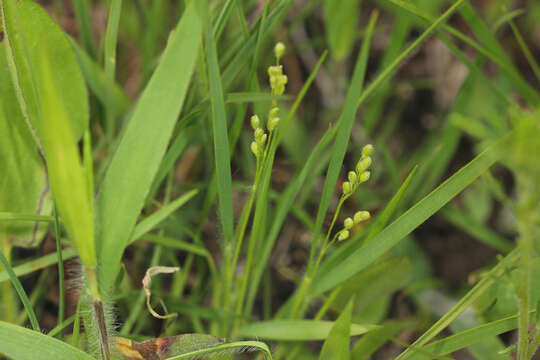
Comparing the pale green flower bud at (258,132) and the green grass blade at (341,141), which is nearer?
the pale green flower bud at (258,132)

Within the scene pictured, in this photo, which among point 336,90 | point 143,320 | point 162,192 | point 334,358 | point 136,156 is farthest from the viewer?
point 336,90

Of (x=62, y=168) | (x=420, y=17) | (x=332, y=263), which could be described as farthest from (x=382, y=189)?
(x=62, y=168)

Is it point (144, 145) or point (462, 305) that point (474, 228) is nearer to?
point (462, 305)

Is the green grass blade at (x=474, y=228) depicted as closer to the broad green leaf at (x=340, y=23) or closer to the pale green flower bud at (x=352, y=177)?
the broad green leaf at (x=340, y=23)

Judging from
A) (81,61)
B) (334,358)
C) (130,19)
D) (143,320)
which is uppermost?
(130,19)

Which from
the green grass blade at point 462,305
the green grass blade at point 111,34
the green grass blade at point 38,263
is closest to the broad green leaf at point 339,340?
the green grass blade at point 462,305

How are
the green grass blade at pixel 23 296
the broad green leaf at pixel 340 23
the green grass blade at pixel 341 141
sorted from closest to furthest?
the green grass blade at pixel 23 296 → the green grass blade at pixel 341 141 → the broad green leaf at pixel 340 23

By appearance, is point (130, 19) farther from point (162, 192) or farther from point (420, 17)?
point (420, 17)
